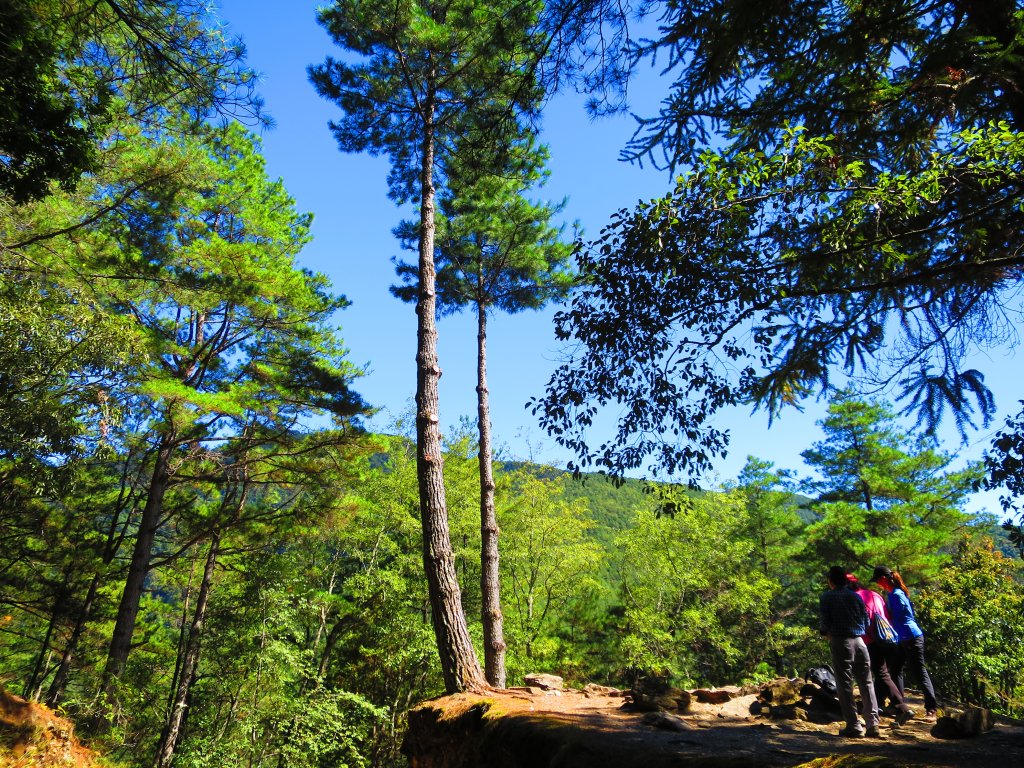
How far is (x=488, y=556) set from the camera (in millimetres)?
7875

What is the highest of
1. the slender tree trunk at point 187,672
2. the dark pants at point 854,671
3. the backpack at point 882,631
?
the backpack at point 882,631

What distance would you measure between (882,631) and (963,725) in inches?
55.7

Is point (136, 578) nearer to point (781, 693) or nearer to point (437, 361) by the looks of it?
point (437, 361)

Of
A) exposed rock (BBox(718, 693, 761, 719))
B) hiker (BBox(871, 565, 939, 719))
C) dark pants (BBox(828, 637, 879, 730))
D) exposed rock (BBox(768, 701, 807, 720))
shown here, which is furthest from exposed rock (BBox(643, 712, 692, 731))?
hiker (BBox(871, 565, 939, 719))

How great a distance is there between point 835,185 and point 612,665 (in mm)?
20800

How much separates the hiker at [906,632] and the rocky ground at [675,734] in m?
0.36

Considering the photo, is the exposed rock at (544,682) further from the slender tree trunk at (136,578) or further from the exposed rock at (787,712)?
the slender tree trunk at (136,578)

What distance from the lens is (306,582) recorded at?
14.1 m

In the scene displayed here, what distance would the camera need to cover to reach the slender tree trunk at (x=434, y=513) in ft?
18.9

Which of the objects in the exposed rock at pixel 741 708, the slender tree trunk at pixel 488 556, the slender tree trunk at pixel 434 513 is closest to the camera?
the exposed rock at pixel 741 708

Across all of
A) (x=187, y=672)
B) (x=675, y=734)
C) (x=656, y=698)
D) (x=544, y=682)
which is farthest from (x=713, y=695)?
(x=187, y=672)

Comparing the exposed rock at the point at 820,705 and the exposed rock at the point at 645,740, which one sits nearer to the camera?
the exposed rock at the point at 645,740

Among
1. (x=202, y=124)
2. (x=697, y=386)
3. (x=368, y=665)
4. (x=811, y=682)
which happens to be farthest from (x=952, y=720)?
(x=368, y=665)

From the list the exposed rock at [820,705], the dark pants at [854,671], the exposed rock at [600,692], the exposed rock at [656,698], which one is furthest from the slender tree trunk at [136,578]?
the dark pants at [854,671]
